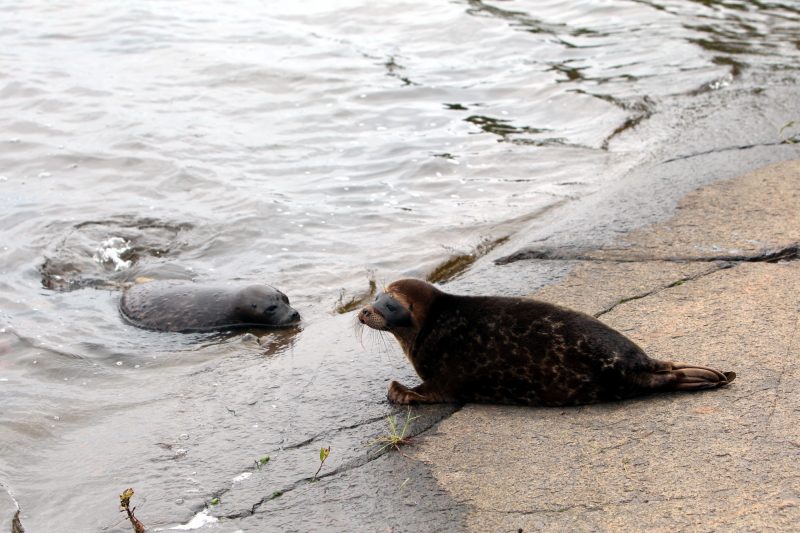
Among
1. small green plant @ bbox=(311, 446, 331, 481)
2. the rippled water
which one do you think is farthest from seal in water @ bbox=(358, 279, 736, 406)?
small green plant @ bbox=(311, 446, 331, 481)

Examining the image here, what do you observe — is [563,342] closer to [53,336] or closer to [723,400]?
[723,400]

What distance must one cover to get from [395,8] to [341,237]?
9.73 meters

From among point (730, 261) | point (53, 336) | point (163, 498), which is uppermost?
point (730, 261)

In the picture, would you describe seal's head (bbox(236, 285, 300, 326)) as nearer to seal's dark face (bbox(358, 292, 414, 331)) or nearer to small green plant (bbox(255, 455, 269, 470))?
seal's dark face (bbox(358, 292, 414, 331))

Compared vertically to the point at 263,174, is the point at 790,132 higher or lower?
higher

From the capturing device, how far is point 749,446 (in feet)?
12.6

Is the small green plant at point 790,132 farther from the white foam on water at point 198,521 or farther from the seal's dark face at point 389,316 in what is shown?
the white foam on water at point 198,521

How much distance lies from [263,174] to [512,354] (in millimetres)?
6692

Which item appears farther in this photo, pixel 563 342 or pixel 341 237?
pixel 341 237

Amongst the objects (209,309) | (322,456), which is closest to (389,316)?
(322,456)

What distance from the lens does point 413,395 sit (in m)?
4.93

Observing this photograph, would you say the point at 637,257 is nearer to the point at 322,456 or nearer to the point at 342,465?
the point at 342,465

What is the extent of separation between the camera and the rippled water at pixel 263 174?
5328mm

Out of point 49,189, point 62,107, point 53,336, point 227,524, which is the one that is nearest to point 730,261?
point 227,524
